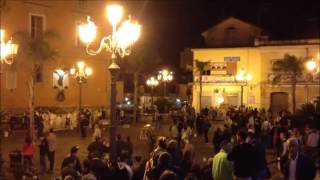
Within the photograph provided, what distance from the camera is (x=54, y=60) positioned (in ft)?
123

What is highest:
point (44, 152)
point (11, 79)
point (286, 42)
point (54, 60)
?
point (286, 42)

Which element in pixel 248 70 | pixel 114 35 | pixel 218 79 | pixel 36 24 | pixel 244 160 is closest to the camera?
pixel 244 160

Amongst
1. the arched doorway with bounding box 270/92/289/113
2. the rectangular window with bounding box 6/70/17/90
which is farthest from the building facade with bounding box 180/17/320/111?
the rectangular window with bounding box 6/70/17/90

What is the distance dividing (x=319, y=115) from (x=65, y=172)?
60.8 ft

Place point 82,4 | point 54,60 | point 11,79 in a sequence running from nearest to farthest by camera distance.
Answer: point 11,79
point 54,60
point 82,4

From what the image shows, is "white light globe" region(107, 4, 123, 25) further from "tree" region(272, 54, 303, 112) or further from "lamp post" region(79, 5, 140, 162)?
"tree" region(272, 54, 303, 112)

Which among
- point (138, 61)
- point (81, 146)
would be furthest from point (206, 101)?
point (81, 146)

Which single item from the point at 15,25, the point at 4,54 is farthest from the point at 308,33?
the point at 4,54

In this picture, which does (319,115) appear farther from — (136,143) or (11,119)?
(11,119)

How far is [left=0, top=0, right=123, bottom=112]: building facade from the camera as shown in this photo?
3784cm

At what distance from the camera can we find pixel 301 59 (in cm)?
4728

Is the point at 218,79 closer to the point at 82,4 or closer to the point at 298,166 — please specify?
the point at 82,4

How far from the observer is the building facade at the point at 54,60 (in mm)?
37844

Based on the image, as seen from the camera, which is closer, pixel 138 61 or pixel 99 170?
pixel 99 170
